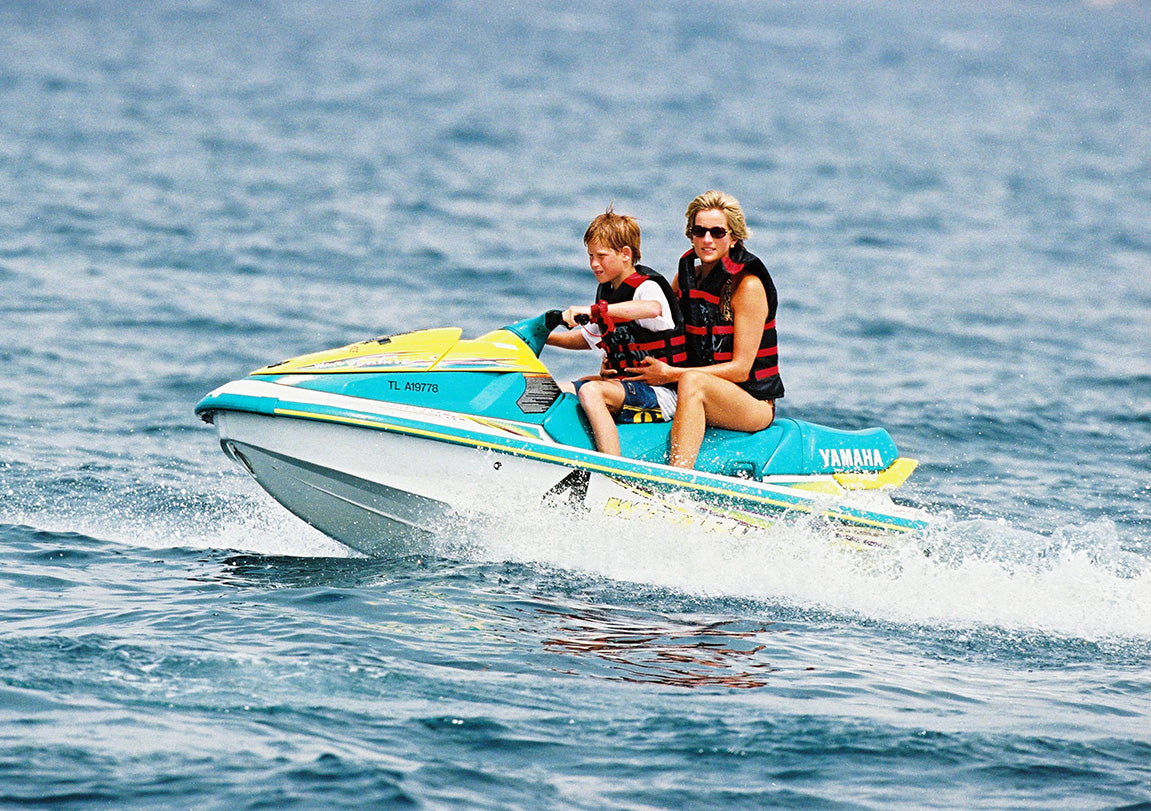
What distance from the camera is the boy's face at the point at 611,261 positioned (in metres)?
6.96

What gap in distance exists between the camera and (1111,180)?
3225 centimetres

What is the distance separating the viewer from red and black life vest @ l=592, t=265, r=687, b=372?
7.06m

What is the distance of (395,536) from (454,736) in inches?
84.3

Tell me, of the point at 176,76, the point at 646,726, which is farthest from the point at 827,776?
the point at 176,76

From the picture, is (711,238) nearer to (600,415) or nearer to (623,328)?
(623,328)

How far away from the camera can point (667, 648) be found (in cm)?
626

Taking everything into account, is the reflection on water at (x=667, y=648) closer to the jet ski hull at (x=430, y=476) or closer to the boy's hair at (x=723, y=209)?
the jet ski hull at (x=430, y=476)

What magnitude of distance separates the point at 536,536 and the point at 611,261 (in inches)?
54.9

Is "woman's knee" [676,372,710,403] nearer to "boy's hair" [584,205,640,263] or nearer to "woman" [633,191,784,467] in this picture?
"woman" [633,191,784,467]

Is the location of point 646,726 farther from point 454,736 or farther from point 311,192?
point 311,192

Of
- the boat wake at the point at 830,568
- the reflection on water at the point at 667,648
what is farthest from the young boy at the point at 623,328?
the reflection on water at the point at 667,648

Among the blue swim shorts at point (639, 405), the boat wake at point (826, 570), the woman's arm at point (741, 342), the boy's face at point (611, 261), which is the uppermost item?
the boy's face at point (611, 261)

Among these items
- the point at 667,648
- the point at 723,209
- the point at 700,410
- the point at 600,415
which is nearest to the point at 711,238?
the point at 723,209

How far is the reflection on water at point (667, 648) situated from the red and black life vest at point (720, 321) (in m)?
1.38
